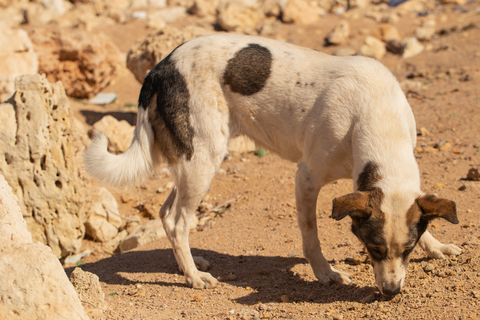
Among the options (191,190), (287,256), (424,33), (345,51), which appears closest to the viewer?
(191,190)

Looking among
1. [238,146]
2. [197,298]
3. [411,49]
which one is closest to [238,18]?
[411,49]

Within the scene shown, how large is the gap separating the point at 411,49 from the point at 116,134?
768 centimetres

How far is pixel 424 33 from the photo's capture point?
1200cm

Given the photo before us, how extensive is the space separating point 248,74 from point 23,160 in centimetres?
256

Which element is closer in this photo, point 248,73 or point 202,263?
point 248,73

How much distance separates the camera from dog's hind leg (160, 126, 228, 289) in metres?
4.00

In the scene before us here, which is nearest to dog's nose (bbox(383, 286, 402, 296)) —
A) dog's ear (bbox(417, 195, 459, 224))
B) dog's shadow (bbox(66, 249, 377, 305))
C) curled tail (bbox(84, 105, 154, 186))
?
dog's shadow (bbox(66, 249, 377, 305))

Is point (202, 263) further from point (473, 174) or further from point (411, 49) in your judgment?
point (411, 49)

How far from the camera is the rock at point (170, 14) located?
15414 mm

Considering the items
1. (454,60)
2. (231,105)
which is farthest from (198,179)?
(454,60)

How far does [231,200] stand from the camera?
19.2 feet

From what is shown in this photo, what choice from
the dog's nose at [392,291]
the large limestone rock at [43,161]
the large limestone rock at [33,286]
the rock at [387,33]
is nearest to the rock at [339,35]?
the rock at [387,33]

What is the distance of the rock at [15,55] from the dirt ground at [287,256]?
145cm

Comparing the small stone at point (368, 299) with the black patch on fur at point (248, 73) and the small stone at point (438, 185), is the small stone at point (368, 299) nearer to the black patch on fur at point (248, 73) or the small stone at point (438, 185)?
the black patch on fur at point (248, 73)
